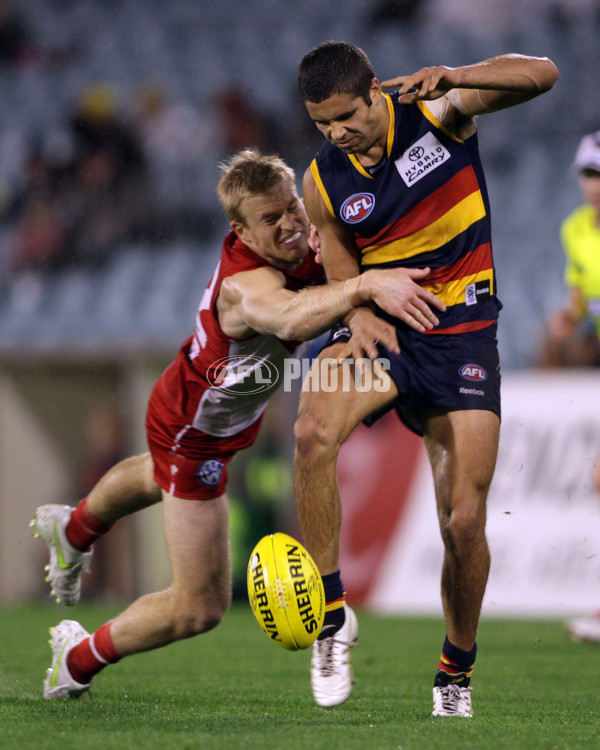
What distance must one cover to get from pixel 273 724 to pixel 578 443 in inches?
232

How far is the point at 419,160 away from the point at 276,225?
0.68 m

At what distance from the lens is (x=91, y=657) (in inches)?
200

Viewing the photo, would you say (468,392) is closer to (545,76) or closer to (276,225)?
(276,225)

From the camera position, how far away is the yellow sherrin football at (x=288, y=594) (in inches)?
163

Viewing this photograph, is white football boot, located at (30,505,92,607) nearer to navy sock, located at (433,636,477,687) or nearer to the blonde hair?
the blonde hair

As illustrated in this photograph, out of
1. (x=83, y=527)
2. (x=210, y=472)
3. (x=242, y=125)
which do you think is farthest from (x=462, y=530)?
(x=242, y=125)

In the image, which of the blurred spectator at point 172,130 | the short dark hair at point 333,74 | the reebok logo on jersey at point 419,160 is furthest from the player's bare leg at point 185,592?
the blurred spectator at point 172,130

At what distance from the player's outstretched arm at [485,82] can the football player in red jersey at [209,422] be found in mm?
819

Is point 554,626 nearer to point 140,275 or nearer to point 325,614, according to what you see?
point 325,614

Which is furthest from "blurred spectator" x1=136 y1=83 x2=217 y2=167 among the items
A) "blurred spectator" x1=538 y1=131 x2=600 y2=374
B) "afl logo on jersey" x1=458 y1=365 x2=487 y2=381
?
"afl logo on jersey" x1=458 y1=365 x2=487 y2=381

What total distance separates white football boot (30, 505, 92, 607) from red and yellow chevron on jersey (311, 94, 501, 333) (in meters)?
2.01

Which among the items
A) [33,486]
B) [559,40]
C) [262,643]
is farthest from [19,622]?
[559,40]

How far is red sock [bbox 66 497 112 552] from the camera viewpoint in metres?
5.50

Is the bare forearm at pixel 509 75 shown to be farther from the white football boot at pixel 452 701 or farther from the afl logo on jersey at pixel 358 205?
the white football boot at pixel 452 701
